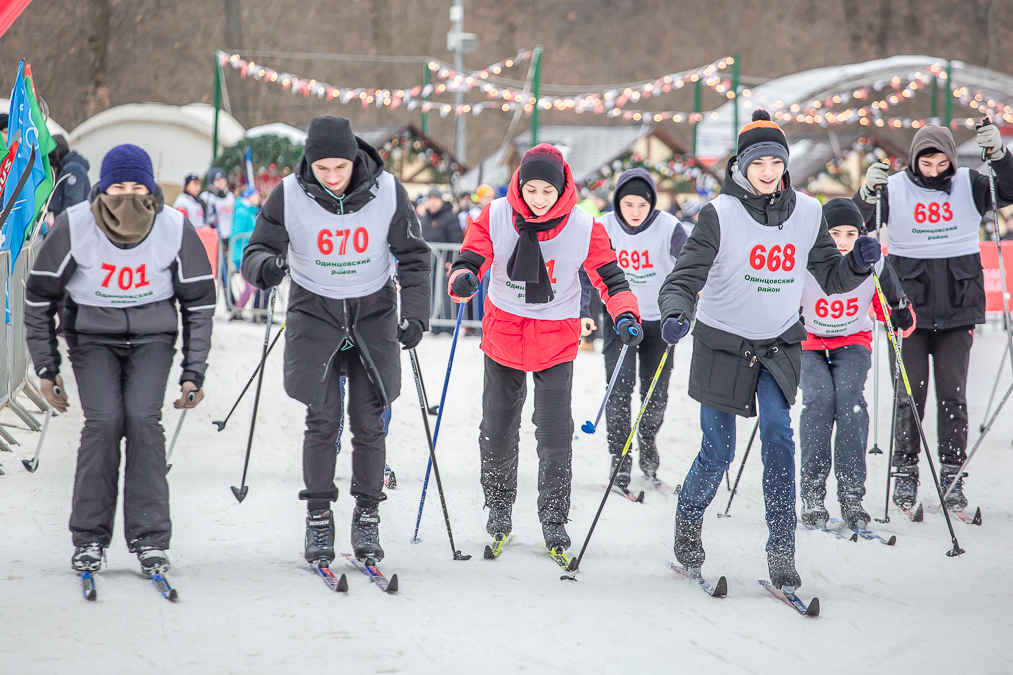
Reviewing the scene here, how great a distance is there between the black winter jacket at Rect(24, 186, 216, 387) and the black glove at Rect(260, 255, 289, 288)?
28cm

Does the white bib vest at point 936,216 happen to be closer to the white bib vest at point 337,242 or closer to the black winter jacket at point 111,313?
the white bib vest at point 337,242

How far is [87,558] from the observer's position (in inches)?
146

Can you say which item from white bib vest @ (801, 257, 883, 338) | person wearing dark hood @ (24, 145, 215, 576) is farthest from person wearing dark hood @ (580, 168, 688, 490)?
person wearing dark hood @ (24, 145, 215, 576)

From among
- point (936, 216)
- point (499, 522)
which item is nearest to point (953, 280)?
point (936, 216)

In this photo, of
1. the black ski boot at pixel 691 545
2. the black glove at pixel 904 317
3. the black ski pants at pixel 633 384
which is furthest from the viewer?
the black ski pants at pixel 633 384

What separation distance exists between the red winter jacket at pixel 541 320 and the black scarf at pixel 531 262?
38 millimetres

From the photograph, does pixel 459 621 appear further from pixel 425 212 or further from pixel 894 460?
pixel 425 212

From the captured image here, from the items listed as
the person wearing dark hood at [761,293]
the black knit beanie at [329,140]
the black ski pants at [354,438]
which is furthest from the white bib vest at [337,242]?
the person wearing dark hood at [761,293]

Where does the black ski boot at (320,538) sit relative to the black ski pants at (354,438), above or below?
below

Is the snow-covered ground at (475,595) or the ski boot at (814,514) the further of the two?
the ski boot at (814,514)

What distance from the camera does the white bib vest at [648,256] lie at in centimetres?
572

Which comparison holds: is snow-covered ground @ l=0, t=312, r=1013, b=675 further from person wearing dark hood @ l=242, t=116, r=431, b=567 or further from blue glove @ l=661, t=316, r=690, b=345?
blue glove @ l=661, t=316, r=690, b=345

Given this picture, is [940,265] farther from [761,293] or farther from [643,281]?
[761,293]

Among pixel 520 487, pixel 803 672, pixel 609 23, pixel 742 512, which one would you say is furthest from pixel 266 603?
pixel 609 23
